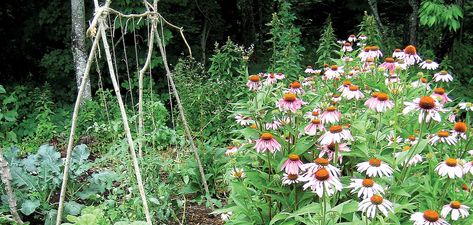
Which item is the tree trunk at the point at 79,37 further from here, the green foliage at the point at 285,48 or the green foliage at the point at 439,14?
the green foliage at the point at 439,14

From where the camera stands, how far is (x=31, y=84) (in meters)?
6.95

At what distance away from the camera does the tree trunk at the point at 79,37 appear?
5605 mm

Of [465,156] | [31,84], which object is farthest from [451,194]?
Answer: [31,84]

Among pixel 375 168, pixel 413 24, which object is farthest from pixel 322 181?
pixel 413 24

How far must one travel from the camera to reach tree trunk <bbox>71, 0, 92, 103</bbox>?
5.61m

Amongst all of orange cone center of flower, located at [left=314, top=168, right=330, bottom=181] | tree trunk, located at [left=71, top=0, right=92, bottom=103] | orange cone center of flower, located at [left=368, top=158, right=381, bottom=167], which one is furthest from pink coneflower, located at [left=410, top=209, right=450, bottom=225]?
tree trunk, located at [left=71, top=0, right=92, bottom=103]

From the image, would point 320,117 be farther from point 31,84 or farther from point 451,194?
point 31,84

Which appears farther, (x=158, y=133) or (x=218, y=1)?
(x=218, y=1)

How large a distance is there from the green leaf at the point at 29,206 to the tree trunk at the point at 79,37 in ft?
8.93

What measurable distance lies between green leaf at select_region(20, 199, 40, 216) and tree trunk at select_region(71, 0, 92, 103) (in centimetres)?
272

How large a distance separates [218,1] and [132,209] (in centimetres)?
604

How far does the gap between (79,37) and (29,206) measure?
316 cm

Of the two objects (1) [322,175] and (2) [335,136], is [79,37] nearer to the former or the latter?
(2) [335,136]

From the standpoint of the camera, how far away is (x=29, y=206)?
9.64 feet
